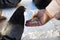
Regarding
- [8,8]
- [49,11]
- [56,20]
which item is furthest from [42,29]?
[8,8]

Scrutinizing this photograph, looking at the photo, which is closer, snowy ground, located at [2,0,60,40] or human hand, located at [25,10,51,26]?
snowy ground, located at [2,0,60,40]

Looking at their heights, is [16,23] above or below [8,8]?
above

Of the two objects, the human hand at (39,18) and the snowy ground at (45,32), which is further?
the human hand at (39,18)

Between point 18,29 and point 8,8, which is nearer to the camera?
point 18,29

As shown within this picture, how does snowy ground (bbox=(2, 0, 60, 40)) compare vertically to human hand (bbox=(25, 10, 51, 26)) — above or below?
above

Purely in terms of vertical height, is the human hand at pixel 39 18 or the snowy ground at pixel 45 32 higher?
the snowy ground at pixel 45 32

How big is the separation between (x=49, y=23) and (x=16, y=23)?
38cm

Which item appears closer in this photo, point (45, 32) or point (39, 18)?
point (45, 32)

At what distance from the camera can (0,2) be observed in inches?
111

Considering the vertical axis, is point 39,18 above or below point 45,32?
below

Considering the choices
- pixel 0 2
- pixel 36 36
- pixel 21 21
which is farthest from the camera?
pixel 0 2

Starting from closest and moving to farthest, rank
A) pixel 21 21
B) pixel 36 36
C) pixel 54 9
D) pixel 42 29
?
1. pixel 36 36
2. pixel 42 29
3. pixel 21 21
4. pixel 54 9

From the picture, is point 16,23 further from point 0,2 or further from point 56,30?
point 0,2

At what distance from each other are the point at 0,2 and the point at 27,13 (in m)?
0.96
